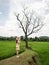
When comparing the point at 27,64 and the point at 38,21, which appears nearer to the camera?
the point at 27,64

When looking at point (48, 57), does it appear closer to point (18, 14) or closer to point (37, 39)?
point (18, 14)

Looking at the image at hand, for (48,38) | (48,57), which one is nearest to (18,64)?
(48,57)

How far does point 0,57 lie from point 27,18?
28466mm

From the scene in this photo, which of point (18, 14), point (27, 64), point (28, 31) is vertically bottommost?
point (27, 64)

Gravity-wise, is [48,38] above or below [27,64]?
above

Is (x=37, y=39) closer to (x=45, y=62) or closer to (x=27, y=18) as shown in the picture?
(x=27, y=18)

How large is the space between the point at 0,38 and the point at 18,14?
117 feet

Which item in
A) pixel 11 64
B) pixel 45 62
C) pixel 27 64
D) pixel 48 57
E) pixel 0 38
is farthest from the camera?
pixel 0 38

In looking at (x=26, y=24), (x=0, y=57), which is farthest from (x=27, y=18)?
(x=0, y=57)

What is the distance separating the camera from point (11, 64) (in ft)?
79.7

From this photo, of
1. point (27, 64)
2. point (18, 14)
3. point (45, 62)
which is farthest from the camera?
point (18, 14)

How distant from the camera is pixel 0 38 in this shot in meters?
87.7

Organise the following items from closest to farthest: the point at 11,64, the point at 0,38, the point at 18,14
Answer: the point at 11,64 → the point at 18,14 → the point at 0,38

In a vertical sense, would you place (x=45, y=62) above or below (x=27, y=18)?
below
